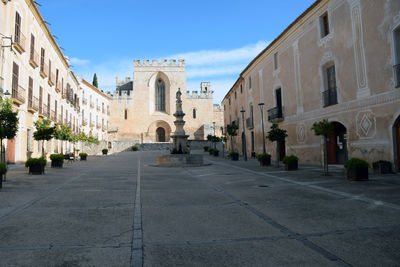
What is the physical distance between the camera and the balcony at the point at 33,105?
19070mm

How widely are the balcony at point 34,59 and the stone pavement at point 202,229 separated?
50.6ft

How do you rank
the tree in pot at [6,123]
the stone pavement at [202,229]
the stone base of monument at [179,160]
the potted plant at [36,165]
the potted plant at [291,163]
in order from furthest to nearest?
the stone base of monument at [179,160]
the potted plant at [291,163]
the potted plant at [36,165]
the tree in pot at [6,123]
the stone pavement at [202,229]

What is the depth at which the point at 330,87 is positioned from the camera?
48.4ft

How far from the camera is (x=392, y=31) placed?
34.1 ft

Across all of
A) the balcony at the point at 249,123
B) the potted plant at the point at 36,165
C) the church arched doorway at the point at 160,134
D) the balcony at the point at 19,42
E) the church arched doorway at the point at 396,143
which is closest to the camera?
the church arched doorway at the point at 396,143

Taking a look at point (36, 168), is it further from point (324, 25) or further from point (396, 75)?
point (324, 25)

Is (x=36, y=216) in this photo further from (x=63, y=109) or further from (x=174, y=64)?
(x=174, y=64)

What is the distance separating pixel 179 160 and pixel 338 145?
29.9 feet

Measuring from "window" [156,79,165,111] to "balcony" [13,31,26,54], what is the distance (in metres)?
38.1

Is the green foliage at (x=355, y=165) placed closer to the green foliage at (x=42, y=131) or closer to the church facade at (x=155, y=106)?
the green foliage at (x=42, y=131)

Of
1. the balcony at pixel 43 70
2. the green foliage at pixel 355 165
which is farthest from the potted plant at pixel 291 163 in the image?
the balcony at pixel 43 70

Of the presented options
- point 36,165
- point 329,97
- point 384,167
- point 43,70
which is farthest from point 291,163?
point 43,70

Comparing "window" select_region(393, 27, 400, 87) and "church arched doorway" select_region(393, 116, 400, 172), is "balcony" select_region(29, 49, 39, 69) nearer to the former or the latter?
"window" select_region(393, 27, 400, 87)

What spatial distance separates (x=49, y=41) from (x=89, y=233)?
83.5 ft
